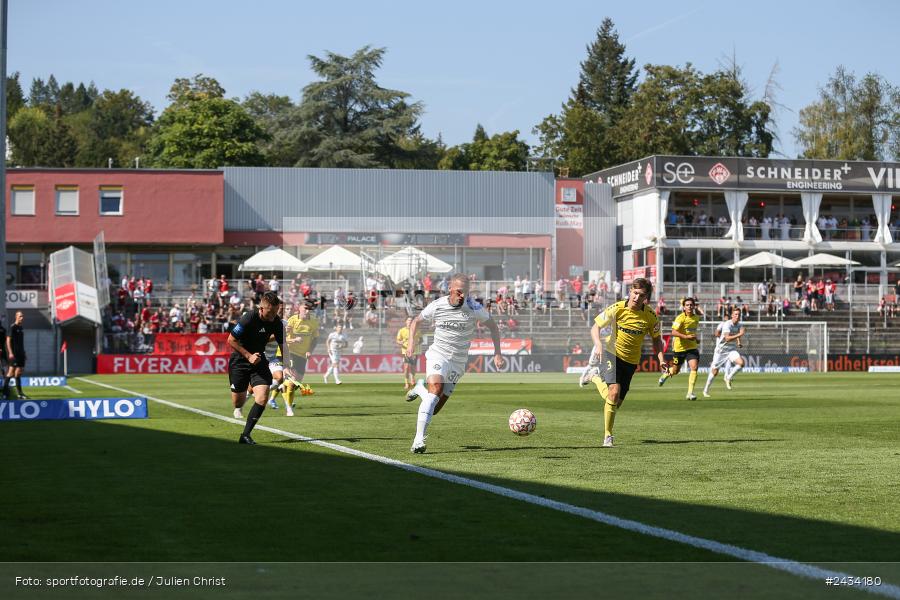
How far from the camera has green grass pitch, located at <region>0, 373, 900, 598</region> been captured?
27.4 feet

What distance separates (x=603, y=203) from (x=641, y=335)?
196ft

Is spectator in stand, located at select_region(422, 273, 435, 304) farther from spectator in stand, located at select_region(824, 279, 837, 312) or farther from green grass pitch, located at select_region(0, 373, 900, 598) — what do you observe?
green grass pitch, located at select_region(0, 373, 900, 598)

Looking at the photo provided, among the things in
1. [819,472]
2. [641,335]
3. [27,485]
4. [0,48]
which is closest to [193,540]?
[27,485]

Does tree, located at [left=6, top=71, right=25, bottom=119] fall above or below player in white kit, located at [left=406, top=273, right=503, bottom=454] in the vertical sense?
above

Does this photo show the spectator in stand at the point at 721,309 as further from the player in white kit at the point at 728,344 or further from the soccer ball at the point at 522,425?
the soccer ball at the point at 522,425

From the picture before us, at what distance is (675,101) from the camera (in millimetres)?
95188

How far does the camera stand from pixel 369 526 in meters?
9.33

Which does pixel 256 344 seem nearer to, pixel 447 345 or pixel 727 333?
pixel 447 345

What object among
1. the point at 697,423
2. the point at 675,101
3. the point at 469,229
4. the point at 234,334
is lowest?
the point at 697,423

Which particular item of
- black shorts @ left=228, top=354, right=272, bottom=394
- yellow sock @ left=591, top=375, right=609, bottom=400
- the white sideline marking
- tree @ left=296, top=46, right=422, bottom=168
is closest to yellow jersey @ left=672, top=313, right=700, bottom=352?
yellow sock @ left=591, top=375, right=609, bottom=400

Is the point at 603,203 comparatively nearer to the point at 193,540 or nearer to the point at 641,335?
the point at 641,335

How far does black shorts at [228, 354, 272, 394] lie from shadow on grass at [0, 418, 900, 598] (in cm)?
316

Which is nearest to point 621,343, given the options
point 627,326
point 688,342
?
point 627,326

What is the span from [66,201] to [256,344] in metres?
57.0
